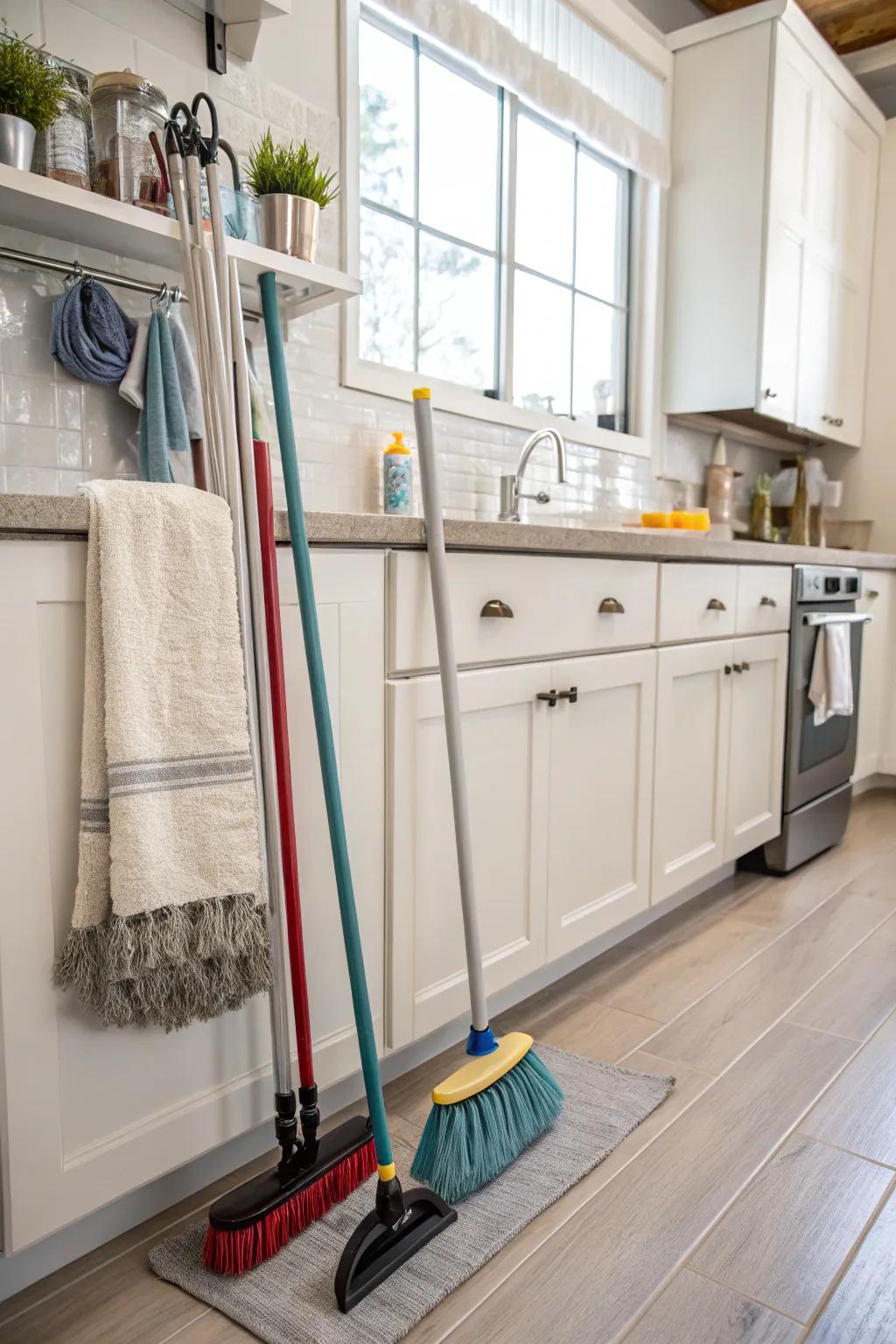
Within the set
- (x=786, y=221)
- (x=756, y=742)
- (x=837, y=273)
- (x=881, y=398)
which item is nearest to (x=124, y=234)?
(x=756, y=742)

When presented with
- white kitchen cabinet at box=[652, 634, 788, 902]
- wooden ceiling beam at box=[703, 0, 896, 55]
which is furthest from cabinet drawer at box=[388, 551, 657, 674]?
wooden ceiling beam at box=[703, 0, 896, 55]

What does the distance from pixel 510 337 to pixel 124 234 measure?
146cm

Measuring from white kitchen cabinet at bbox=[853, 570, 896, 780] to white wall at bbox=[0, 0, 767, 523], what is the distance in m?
1.38

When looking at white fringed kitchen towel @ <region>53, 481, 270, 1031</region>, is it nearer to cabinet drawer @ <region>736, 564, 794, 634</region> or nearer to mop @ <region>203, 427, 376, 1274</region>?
mop @ <region>203, 427, 376, 1274</region>

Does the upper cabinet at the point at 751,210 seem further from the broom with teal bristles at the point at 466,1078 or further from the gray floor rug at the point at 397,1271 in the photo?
the gray floor rug at the point at 397,1271

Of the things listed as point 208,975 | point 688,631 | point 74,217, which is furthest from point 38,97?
point 688,631

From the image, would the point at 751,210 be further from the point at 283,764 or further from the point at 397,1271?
the point at 397,1271

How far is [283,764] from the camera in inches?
46.7

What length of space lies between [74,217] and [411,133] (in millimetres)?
1299

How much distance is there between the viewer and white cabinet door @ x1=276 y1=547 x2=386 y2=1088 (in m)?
1.29

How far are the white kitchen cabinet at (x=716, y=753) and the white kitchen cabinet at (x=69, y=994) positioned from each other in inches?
39.7

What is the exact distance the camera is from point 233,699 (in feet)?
3.65

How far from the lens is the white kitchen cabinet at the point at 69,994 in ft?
3.29

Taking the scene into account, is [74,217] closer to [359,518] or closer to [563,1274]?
[359,518]
